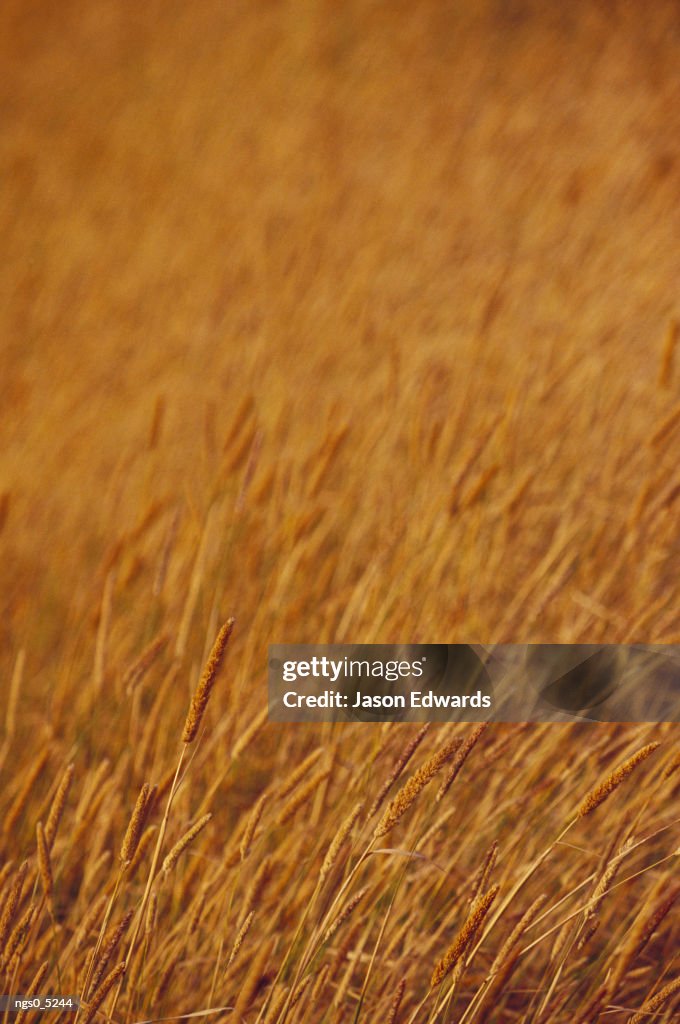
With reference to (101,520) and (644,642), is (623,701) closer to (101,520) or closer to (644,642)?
(644,642)

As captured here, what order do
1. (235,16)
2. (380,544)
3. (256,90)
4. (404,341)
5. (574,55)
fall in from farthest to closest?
(235,16) < (256,90) < (574,55) < (404,341) < (380,544)

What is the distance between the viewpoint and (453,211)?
56.7 inches

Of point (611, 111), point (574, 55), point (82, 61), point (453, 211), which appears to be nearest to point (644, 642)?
point (453, 211)

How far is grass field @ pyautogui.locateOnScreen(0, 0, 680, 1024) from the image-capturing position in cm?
51

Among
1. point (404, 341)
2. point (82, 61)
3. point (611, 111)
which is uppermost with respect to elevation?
point (82, 61)

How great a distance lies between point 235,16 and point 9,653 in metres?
2.16

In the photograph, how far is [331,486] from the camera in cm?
99

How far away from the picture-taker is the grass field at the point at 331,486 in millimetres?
509
